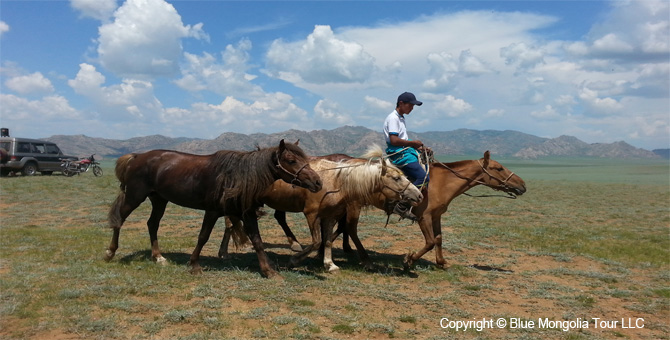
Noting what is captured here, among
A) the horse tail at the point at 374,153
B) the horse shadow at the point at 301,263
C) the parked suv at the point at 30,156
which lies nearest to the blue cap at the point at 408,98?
the horse tail at the point at 374,153

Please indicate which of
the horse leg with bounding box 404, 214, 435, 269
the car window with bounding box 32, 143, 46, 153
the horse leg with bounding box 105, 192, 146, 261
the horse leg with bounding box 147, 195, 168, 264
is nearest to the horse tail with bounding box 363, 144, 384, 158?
the horse leg with bounding box 404, 214, 435, 269

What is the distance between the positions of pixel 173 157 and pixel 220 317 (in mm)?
3594

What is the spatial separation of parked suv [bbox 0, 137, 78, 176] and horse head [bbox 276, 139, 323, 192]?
27972 millimetres

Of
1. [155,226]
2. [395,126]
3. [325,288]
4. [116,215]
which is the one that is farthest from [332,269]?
[116,215]

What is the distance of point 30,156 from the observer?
27.6m

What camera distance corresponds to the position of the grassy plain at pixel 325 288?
4.96m

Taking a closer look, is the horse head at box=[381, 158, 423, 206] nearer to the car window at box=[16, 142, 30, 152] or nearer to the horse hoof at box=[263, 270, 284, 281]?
the horse hoof at box=[263, 270, 284, 281]

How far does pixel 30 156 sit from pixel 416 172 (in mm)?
29742

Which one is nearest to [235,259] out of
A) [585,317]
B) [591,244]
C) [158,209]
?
[158,209]

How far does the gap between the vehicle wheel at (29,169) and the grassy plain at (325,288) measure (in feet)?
59.6

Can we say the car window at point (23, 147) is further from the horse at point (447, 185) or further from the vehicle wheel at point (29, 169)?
the horse at point (447, 185)

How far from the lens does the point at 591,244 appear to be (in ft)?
39.2

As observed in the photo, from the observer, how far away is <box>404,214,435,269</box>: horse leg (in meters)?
7.84

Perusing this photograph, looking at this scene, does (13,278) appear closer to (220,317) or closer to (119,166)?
(119,166)
